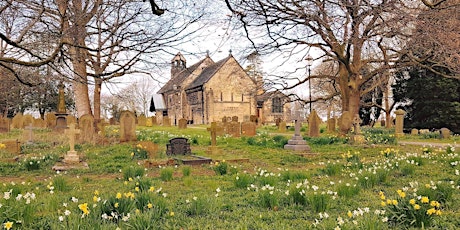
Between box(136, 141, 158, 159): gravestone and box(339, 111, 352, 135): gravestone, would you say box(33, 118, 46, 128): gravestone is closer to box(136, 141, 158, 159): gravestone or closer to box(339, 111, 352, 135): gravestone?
box(136, 141, 158, 159): gravestone

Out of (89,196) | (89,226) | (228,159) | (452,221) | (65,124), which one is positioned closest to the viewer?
(89,226)

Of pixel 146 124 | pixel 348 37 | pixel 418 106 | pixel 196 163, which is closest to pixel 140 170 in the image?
pixel 196 163

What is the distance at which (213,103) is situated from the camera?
147 ft

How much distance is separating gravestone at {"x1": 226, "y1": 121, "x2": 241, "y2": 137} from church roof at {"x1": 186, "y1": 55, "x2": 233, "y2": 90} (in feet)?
77.9

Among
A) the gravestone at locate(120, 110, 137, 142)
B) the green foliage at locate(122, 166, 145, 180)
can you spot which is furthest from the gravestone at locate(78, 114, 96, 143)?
the green foliage at locate(122, 166, 145, 180)

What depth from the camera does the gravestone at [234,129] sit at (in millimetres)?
19322

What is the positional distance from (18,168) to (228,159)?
486 centimetres

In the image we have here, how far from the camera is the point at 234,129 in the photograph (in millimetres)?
19844

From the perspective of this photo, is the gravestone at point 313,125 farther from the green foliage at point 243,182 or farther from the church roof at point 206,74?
the church roof at point 206,74

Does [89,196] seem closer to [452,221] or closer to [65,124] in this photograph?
[452,221]

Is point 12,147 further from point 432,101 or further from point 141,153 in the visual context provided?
point 432,101

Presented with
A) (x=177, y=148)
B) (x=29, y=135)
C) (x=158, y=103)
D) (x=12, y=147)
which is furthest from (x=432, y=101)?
(x=158, y=103)

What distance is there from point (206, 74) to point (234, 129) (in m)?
28.1

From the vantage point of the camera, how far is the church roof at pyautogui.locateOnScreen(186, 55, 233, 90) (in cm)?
4524
